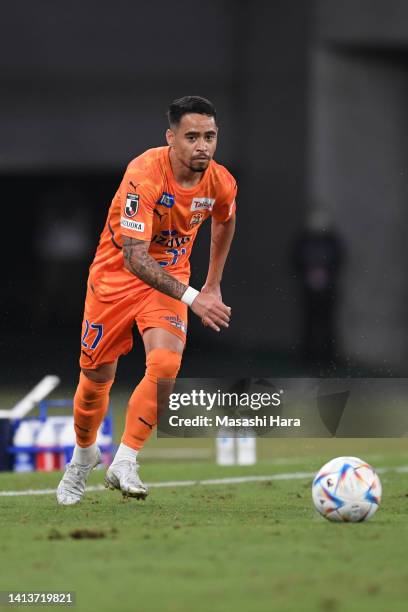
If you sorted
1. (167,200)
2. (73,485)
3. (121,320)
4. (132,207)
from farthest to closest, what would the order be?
(73,485) < (121,320) < (167,200) < (132,207)

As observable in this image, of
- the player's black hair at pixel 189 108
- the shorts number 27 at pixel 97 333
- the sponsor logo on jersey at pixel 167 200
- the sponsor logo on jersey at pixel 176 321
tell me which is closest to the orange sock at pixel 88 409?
the shorts number 27 at pixel 97 333

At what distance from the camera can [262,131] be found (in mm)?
25047

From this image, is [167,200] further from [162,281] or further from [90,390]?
[90,390]

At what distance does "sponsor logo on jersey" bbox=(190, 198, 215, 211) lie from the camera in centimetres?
823

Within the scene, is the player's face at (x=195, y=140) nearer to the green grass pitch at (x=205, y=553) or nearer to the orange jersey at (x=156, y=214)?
the orange jersey at (x=156, y=214)

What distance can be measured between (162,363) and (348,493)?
1447 millimetres

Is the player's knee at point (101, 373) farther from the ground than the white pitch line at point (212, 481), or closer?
farther from the ground

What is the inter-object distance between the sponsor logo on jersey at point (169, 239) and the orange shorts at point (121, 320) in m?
0.28

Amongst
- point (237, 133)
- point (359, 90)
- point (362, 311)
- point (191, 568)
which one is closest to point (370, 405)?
point (362, 311)

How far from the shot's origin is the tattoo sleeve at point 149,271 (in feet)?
→ 25.6

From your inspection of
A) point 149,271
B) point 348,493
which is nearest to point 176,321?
point 149,271

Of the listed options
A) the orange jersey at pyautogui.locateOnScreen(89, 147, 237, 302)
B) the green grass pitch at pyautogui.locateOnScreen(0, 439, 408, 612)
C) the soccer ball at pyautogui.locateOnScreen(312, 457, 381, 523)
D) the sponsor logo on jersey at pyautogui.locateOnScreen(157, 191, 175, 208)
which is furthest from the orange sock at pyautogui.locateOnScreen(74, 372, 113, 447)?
the soccer ball at pyautogui.locateOnScreen(312, 457, 381, 523)

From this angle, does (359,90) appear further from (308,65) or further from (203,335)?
(203,335)

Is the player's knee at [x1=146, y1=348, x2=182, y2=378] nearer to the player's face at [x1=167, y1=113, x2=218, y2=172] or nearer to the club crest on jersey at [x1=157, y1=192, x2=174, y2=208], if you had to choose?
the club crest on jersey at [x1=157, y1=192, x2=174, y2=208]
